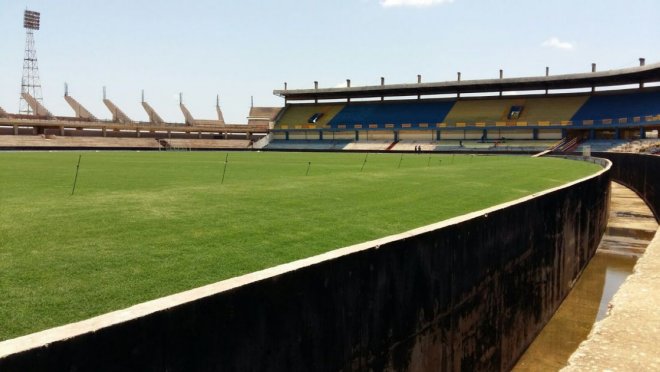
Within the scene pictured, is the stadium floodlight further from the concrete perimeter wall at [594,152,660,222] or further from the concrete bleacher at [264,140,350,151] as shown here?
the concrete perimeter wall at [594,152,660,222]

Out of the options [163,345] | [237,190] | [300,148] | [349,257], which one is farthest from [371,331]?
[300,148]

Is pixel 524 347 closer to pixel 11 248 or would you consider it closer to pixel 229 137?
pixel 11 248

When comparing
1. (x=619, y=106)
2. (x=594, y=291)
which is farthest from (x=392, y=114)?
(x=594, y=291)

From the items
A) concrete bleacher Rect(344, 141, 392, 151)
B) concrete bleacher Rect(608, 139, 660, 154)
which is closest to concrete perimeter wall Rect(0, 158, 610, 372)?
concrete bleacher Rect(608, 139, 660, 154)

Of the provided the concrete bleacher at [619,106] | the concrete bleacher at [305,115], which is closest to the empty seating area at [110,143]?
the concrete bleacher at [305,115]

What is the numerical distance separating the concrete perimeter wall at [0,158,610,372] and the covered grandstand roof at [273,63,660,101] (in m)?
65.5

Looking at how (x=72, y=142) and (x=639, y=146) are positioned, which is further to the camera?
(x=72, y=142)

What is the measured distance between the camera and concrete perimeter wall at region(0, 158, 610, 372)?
13.5ft

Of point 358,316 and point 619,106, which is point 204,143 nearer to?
point 619,106

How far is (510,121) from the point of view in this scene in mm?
79250

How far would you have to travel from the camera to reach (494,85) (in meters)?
83.1

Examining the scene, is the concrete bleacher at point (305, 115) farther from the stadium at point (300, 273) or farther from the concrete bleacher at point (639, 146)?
the stadium at point (300, 273)

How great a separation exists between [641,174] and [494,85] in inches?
2061

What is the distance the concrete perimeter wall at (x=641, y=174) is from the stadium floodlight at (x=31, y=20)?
11291 cm
